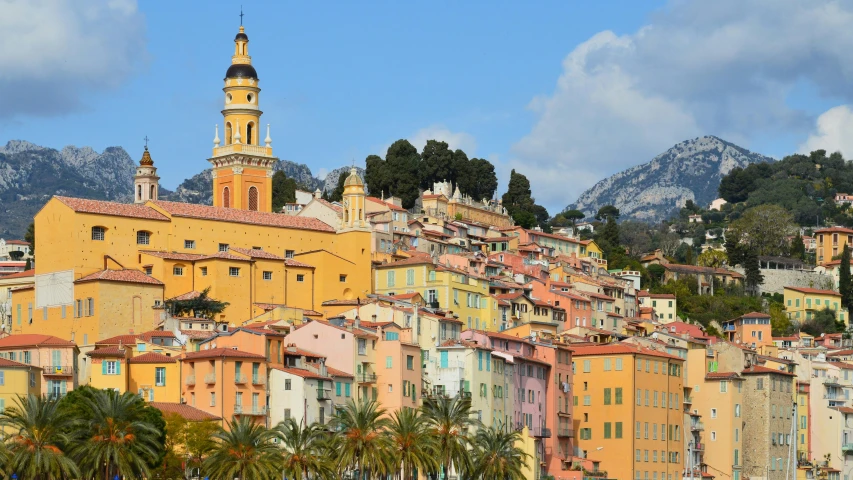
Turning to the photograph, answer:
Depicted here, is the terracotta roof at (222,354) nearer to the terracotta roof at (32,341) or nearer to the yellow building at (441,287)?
the terracotta roof at (32,341)

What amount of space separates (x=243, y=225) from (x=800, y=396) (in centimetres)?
3566

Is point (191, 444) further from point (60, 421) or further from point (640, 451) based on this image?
point (640, 451)

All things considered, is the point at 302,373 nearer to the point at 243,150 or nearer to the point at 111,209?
the point at 111,209

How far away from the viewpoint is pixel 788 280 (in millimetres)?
150375

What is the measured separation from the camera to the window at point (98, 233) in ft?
305

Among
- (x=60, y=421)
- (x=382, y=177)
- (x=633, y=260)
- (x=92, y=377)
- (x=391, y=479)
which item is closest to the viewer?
(x=60, y=421)

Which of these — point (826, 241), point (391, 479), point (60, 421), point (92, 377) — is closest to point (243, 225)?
point (92, 377)

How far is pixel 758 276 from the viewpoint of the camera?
14688cm

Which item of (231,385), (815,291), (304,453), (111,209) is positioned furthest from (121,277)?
(815,291)

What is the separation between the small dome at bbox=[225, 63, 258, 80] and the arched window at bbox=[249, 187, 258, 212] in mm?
7565

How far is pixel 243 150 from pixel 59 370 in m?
35.8

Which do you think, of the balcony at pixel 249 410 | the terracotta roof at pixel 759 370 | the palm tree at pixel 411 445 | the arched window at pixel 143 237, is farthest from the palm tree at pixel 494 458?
the arched window at pixel 143 237

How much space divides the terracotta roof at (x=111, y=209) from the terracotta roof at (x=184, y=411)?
2251cm

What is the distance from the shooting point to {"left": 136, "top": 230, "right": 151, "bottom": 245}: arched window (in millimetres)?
95125
